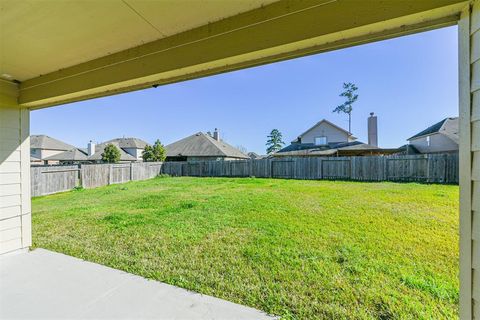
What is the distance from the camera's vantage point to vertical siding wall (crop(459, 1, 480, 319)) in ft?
3.20

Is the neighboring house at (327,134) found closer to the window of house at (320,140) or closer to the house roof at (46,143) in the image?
the window of house at (320,140)

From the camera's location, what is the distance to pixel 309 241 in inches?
A: 127

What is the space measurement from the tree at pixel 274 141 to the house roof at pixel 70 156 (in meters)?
A: 26.2

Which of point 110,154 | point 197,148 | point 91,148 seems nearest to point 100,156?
point 91,148

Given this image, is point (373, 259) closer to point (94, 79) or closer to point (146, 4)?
point (146, 4)

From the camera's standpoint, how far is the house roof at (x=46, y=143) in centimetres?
2748

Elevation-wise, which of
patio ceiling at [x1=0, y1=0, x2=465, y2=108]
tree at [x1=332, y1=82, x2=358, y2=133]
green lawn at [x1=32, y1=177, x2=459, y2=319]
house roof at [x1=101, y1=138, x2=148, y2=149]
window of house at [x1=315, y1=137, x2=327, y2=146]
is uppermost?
tree at [x1=332, y1=82, x2=358, y2=133]

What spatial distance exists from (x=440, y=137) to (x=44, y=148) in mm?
37350

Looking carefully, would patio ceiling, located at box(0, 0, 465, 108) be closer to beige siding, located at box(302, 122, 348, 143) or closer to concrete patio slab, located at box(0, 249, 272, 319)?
concrete patio slab, located at box(0, 249, 272, 319)

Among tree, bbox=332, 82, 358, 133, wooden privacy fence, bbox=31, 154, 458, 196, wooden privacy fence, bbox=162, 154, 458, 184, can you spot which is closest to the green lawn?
wooden privacy fence, bbox=31, 154, 458, 196

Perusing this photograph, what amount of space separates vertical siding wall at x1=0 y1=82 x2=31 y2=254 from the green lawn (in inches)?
16.8

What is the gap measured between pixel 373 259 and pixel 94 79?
3430 millimetres

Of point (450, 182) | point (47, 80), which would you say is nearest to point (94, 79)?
point (47, 80)

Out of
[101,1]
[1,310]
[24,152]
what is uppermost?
[101,1]
